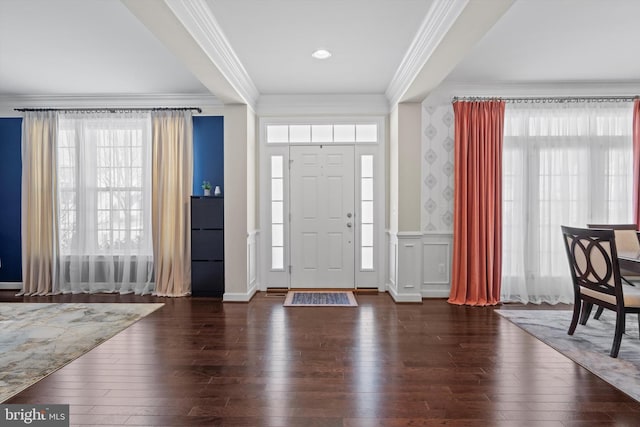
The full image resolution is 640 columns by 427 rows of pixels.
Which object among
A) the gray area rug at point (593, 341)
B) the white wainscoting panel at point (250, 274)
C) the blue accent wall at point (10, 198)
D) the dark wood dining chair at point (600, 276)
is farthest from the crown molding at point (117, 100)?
the gray area rug at point (593, 341)

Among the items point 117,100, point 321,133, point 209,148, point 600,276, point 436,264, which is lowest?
point 436,264

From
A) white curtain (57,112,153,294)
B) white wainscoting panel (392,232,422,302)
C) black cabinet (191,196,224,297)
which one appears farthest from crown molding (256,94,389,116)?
white wainscoting panel (392,232,422,302)

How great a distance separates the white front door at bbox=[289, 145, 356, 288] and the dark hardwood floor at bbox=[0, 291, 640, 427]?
145 centimetres

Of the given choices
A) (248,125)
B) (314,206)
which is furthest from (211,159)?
(314,206)

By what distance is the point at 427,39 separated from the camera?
3285 mm

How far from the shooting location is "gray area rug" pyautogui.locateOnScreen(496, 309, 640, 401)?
2713 mm

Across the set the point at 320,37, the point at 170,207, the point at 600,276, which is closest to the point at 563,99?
the point at 600,276

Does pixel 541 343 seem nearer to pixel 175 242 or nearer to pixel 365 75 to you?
pixel 365 75

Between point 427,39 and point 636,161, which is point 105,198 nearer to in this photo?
point 427,39

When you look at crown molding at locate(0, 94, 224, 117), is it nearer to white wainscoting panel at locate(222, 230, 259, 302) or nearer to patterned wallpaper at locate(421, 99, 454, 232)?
white wainscoting panel at locate(222, 230, 259, 302)

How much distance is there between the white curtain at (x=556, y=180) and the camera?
4867 mm

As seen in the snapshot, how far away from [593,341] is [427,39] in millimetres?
2947

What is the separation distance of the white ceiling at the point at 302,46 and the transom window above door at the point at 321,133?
50 centimetres

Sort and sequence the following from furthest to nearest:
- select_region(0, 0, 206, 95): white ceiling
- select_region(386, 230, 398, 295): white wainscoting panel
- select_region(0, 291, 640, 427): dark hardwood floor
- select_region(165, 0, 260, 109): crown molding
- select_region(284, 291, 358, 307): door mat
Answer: select_region(386, 230, 398, 295): white wainscoting panel
select_region(284, 291, 358, 307): door mat
select_region(0, 0, 206, 95): white ceiling
select_region(165, 0, 260, 109): crown molding
select_region(0, 291, 640, 427): dark hardwood floor
